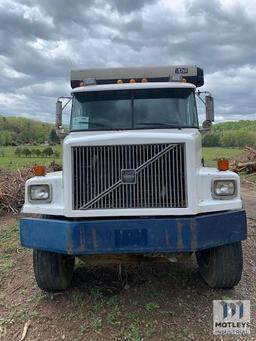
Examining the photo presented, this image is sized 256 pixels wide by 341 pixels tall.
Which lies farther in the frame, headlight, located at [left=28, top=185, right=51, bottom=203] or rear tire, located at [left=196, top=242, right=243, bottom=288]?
rear tire, located at [left=196, top=242, right=243, bottom=288]

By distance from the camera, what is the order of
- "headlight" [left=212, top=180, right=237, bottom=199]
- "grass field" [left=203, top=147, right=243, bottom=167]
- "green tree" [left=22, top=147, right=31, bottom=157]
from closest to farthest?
"headlight" [left=212, top=180, right=237, bottom=199] < "grass field" [left=203, top=147, right=243, bottom=167] < "green tree" [left=22, top=147, right=31, bottom=157]

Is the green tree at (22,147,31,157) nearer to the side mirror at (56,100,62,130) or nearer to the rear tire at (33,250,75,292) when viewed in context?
the side mirror at (56,100,62,130)

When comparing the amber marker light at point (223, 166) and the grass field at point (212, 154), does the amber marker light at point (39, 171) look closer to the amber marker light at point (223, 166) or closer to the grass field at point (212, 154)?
the amber marker light at point (223, 166)

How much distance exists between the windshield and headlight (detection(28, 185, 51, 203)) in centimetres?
123

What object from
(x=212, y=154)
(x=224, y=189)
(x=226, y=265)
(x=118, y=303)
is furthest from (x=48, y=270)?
(x=212, y=154)

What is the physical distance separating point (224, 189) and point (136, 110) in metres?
1.69

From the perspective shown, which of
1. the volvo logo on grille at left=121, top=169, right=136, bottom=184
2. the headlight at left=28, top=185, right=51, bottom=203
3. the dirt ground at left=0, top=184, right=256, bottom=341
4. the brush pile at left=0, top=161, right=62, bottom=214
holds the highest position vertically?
the volvo logo on grille at left=121, top=169, right=136, bottom=184

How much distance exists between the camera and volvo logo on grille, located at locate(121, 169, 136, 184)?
4602mm

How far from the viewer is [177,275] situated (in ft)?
19.1

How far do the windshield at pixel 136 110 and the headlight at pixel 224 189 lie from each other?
1.19m

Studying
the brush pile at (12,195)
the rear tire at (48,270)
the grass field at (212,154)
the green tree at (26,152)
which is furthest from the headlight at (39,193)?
the green tree at (26,152)

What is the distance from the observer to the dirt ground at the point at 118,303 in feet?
14.8

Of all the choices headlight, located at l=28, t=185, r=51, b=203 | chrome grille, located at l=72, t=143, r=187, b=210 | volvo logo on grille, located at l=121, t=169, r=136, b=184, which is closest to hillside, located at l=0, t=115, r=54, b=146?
headlight, located at l=28, t=185, r=51, b=203

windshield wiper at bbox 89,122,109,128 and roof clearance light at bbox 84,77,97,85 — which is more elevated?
roof clearance light at bbox 84,77,97,85
